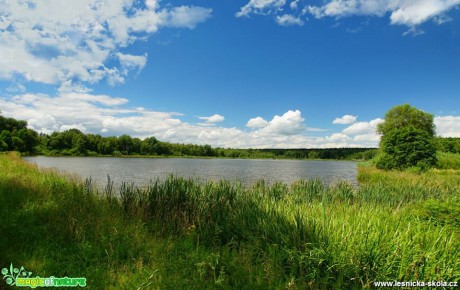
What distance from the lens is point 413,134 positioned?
32.6 meters

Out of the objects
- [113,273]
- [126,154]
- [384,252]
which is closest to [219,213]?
[113,273]

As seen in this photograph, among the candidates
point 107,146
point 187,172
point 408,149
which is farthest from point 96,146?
point 408,149

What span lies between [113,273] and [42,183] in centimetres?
797

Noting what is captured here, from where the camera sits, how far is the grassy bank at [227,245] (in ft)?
14.0

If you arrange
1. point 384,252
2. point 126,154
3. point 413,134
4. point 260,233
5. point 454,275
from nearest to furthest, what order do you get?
point 454,275
point 384,252
point 260,233
point 413,134
point 126,154

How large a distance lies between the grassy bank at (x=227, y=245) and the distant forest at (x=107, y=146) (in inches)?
2873

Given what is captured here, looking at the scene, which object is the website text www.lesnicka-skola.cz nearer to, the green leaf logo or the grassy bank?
the grassy bank

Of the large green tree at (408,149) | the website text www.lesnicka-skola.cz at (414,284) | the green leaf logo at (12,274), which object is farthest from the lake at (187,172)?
the website text www.lesnicka-skola.cz at (414,284)

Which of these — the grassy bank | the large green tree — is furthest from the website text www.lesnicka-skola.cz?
the large green tree

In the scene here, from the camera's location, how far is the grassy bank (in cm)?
427

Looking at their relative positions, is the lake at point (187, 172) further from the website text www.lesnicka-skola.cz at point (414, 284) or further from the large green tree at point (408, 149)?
the website text www.lesnicka-skola.cz at point (414, 284)

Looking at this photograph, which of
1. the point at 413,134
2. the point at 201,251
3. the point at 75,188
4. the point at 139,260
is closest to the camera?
the point at 139,260

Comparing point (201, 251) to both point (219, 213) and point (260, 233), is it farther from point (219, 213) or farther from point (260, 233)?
point (219, 213)

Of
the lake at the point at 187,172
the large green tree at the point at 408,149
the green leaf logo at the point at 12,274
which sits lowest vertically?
the lake at the point at 187,172
